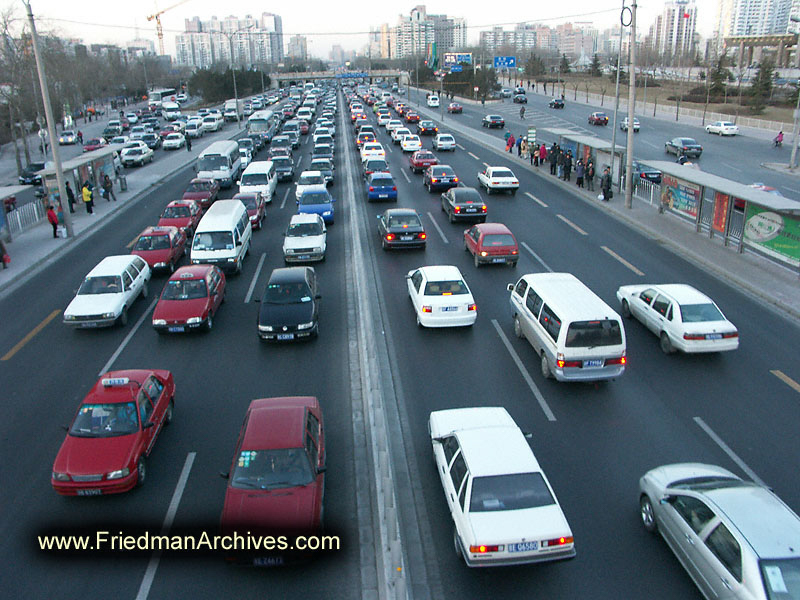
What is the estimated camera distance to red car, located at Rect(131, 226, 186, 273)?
20.6 meters

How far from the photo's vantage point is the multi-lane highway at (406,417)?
804 cm

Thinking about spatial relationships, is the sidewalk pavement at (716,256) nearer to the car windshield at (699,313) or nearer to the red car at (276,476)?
the car windshield at (699,313)

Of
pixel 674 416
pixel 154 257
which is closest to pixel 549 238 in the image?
pixel 674 416

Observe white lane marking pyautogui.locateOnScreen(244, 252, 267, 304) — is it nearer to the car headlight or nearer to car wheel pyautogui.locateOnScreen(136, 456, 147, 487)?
car wheel pyautogui.locateOnScreen(136, 456, 147, 487)

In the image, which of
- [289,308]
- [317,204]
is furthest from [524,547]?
[317,204]

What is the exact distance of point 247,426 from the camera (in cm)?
952

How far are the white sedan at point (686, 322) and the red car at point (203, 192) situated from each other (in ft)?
72.3

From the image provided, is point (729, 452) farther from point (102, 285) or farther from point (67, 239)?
point (67, 239)

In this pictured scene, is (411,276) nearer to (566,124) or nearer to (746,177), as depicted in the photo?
A: (746,177)

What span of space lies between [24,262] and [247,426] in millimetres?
18347

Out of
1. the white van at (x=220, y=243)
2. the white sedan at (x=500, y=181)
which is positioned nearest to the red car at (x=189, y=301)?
the white van at (x=220, y=243)

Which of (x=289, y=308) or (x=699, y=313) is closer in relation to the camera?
(x=699, y=313)

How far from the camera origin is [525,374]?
13547 millimetres

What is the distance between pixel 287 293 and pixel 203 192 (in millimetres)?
16946
